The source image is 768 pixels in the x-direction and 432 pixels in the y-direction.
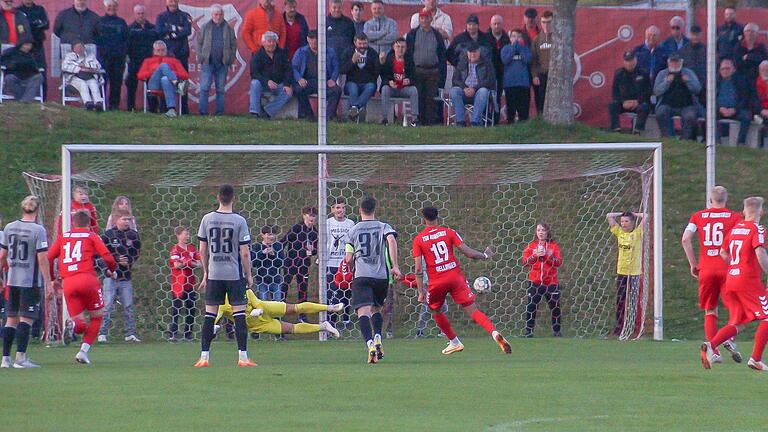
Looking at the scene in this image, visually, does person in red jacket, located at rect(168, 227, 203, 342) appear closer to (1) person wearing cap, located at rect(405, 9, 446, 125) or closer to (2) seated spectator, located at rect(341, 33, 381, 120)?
(2) seated spectator, located at rect(341, 33, 381, 120)

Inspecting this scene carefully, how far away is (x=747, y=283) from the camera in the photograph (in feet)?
37.7

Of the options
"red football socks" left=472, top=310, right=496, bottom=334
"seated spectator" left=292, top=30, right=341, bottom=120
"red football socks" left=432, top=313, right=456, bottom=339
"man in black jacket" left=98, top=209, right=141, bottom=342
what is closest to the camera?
"red football socks" left=472, top=310, right=496, bottom=334

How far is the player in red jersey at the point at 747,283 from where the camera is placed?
11.3 m

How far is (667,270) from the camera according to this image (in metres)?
18.9

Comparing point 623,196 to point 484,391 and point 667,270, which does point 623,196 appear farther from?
point 484,391

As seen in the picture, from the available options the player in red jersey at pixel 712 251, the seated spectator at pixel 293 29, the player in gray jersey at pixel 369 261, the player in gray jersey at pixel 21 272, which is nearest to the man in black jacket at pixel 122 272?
the player in gray jersey at pixel 21 272

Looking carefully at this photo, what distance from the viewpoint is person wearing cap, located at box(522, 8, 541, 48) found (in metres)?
22.1

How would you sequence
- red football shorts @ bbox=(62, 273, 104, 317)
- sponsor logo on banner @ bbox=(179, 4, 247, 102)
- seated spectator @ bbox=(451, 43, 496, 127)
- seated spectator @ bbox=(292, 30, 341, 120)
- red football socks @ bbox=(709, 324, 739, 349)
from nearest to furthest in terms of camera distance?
red football socks @ bbox=(709, 324, 739, 349) → red football shorts @ bbox=(62, 273, 104, 317) → seated spectator @ bbox=(292, 30, 341, 120) → seated spectator @ bbox=(451, 43, 496, 127) → sponsor logo on banner @ bbox=(179, 4, 247, 102)

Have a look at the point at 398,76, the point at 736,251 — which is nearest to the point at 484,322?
the point at 736,251

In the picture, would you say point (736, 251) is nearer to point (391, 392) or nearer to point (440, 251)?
point (440, 251)

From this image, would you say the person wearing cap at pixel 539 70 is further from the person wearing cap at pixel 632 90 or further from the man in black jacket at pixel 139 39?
the man in black jacket at pixel 139 39

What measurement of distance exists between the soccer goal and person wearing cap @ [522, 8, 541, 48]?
A: 3.51m

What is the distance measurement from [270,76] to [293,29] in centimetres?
92

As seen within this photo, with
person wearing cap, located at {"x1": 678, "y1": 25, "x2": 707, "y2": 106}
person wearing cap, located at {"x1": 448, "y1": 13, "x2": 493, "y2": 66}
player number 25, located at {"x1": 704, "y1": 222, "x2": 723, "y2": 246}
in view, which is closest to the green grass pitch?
player number 25, located at {"x1": 704, "y1": 222, "x2": 723, "y2": 246}
